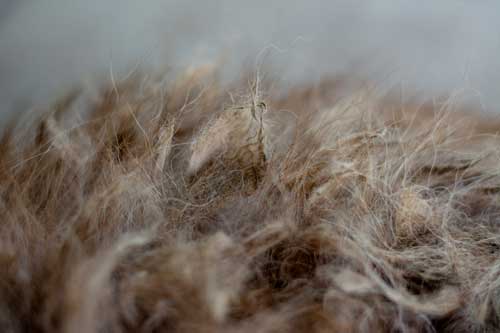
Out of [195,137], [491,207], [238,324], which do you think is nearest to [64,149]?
[195,137]

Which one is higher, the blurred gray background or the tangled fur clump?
the blurred gray background

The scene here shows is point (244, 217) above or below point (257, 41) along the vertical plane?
below

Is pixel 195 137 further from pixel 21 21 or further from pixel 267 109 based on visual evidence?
pixel 21 21

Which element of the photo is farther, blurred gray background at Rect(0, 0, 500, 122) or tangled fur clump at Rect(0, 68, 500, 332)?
blurred gray background at Rect(0, 0, 500, 122)

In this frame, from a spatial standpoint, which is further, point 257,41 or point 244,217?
point 257,41

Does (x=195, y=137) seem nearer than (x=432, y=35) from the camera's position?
Yes
